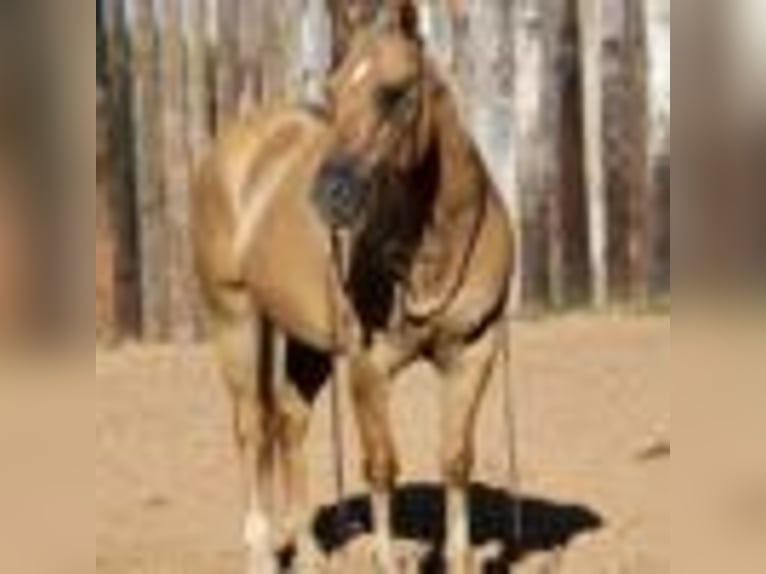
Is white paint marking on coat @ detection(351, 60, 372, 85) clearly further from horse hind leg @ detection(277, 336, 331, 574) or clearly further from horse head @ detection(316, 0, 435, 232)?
horse hind leg @ detection(277, 336, 331, 574)

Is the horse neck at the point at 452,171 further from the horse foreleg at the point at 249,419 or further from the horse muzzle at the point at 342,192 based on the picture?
the horse foreleg at the point at 249,419

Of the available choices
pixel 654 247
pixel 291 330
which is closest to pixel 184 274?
pixel 654 247

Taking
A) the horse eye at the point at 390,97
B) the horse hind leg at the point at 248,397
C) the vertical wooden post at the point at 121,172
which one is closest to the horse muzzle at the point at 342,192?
the horse eye at the point at 390,97

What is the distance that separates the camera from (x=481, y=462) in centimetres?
689

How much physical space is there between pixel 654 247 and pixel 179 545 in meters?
4.00

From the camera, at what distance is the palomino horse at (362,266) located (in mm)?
4367

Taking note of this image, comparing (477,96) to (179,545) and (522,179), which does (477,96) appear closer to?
(522,179)

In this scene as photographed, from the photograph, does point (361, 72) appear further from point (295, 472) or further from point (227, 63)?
point (227, 63)

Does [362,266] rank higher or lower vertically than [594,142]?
lower

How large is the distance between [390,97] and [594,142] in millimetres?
5364

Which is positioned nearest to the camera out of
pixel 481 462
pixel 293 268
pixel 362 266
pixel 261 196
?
pixel 362 266

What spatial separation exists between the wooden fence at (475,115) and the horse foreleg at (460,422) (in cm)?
463

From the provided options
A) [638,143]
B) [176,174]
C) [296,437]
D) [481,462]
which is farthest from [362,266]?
[176,174]

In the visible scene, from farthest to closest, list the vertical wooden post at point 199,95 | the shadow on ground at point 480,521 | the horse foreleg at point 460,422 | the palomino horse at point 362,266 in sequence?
the vertical wooden post at point 199,95 < the shadow on ground at point 480,521 < the horse foreleg at point 460,422 < the palomino horse at point 362,266
